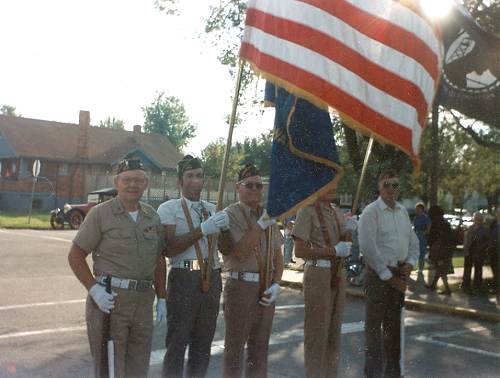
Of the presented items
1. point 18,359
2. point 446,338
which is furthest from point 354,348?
point 18,359

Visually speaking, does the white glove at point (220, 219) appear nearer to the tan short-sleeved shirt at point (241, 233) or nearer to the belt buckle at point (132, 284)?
the tan short-sleeved shirt at point (241, 233)

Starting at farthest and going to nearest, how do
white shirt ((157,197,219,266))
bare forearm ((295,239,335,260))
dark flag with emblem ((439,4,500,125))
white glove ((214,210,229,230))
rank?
dark flag with emblem ((439,4,500,125)) < bare forearm ((295,239,335,260)) < white shirt ((157,197,219,266)) < white glove ((214,210,229,230))

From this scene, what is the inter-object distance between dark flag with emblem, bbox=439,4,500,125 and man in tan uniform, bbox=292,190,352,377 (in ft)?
19.0

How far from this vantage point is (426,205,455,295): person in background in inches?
519

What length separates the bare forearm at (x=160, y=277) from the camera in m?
4.64

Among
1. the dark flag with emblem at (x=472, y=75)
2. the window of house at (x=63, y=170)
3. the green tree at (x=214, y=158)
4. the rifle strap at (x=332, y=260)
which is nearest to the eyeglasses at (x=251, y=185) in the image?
the rifle strap at (x=332, y=260)

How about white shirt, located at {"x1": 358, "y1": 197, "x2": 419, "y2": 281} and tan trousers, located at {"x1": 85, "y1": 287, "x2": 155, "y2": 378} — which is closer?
tan trousers, located at {"x1": 85, "y1": 287, "x2": 155, "y2": 378}

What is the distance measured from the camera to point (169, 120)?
94.6 meters

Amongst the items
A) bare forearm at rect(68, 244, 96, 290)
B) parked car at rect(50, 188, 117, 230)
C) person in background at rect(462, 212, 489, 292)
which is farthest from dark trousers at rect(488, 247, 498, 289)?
parked car at rect(50, 188, 117, 230)

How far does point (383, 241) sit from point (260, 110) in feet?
46.3

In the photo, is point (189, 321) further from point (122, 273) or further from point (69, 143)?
point (69, 143)

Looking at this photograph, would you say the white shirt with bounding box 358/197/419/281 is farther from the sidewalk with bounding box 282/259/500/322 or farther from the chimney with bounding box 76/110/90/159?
the chimney with bounding box 76/110/90/159

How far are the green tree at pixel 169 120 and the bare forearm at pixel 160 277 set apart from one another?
88575 mm

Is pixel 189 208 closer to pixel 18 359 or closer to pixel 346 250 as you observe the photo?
pixel 346 250
